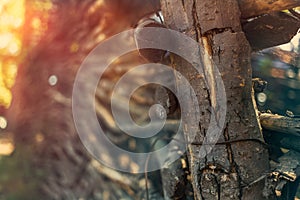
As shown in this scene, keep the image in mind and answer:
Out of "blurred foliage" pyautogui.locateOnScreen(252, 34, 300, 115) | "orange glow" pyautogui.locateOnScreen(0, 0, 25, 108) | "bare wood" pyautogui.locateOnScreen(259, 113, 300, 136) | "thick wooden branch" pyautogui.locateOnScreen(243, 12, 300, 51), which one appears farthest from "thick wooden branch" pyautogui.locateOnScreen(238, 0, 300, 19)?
"orange glow" pyautogui.locateOnScreen(0, 0, 25, 108)

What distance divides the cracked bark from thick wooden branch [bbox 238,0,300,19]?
0.04m

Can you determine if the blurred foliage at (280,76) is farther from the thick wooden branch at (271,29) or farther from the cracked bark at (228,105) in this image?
the cracked bark at (228,105)

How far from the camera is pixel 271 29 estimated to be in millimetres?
828

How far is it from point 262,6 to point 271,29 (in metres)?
0.09

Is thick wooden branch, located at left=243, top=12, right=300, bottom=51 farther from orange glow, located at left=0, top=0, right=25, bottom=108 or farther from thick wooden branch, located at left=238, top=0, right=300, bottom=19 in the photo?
orange glow, located at left=0, top=0, right=25, bottom=108

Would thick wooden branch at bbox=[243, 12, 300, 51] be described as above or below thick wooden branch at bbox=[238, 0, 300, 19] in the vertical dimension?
below

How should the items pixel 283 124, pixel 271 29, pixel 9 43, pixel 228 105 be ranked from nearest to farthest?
pixel 228 105, pixel 271 29, pixel 283 124, pixel 9 43

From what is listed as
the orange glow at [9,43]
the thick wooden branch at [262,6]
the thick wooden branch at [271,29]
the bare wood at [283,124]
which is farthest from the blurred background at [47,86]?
the thick wooden branch at [262,6]

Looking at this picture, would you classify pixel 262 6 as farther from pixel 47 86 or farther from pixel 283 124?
pixel 47 86

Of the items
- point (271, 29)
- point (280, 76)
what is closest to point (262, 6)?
point (271, 29)

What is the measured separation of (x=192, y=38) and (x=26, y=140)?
4.03 ft

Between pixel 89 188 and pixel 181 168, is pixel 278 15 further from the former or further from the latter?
pixel 89 188

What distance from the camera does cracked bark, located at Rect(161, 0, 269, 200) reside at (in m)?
0.70

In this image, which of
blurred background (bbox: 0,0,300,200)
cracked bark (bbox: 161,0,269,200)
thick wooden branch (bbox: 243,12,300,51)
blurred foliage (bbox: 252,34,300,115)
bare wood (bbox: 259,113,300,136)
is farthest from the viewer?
blurred background (bbox: 0,0,300,200)
